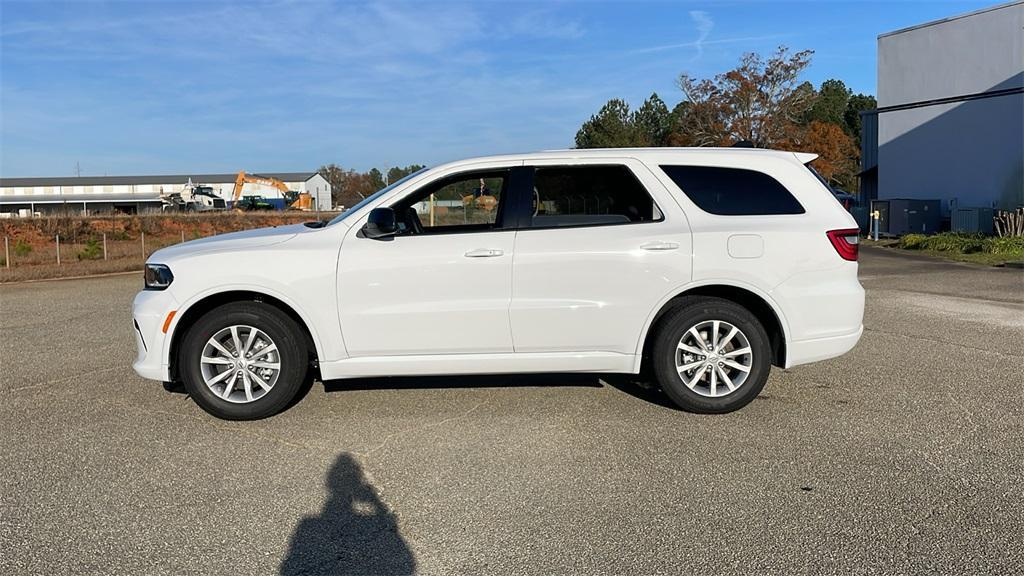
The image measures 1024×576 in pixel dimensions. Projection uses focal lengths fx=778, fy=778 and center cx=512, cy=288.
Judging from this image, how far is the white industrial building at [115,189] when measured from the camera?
8819cm

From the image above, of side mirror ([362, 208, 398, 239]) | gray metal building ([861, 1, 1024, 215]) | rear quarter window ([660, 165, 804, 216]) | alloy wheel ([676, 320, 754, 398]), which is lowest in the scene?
alloy wheel ([676, 320, 754, 398])

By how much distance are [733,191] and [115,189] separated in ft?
387

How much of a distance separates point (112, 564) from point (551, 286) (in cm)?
302

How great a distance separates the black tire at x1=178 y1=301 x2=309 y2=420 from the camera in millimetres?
5324

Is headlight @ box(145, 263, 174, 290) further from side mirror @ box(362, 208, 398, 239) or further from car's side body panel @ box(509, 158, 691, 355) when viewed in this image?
car's side body panel @ box(509, 158, 691, 355)

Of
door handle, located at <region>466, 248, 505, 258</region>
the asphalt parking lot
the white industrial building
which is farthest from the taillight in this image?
the white industrial building

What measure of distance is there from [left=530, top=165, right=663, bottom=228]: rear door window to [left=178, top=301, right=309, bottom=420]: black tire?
186 cm

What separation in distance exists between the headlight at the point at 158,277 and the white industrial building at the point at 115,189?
272 feet

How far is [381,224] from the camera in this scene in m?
5.13

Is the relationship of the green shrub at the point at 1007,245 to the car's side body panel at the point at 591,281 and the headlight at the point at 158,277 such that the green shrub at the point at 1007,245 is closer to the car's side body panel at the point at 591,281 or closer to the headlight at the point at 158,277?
the car's side body panel at the point at 591,281

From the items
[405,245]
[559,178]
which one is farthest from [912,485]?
[405,245]

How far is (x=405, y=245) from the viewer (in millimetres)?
5332

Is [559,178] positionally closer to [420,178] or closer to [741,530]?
[420,178]

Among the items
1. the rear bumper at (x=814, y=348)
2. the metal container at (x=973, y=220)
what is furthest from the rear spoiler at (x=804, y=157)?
the metal container at (x=973, y=220)
